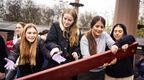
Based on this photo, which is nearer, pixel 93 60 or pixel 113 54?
pixel 93 60

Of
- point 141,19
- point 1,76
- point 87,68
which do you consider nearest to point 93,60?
point 87,68

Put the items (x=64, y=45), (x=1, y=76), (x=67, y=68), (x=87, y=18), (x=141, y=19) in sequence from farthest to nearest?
(x=87, y=18), (x=141, y=19), (x=1, y=76), (x=64, y=45), (x=67, y=68)

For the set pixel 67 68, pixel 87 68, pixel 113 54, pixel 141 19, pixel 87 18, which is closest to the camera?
pixel 67 68

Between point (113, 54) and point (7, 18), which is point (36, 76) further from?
point (7, 18)

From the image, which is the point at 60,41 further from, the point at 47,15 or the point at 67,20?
the point at 47,15

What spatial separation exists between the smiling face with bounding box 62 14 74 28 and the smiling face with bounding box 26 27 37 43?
381 millimetres

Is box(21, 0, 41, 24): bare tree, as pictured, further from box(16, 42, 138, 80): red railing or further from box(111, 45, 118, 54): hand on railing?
box(16, 42, 138, 80): red railing

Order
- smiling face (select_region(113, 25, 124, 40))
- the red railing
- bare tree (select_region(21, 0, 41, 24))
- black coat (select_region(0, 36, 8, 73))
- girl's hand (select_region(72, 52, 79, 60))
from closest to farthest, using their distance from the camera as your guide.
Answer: the red railing → girl's hand (select_region(72, 52, 79, 60)) → smiling face (select_region(113, 25, 124, 40)) → black coat (select_region(0, 36, 8, 73)) → bare tree (select_region(21, 0, 41, 24))

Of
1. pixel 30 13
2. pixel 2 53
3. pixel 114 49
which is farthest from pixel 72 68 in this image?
pixel 30 13

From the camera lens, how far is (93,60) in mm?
3537

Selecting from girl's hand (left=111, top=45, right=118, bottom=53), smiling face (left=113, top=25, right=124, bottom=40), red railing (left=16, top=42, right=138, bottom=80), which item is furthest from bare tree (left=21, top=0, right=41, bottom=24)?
red railing (left=16, top=42, right=138, bottom=80)

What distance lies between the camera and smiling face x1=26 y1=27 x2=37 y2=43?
4234 mm

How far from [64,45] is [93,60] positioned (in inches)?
28.2

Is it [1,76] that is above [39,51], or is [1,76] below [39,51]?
below
